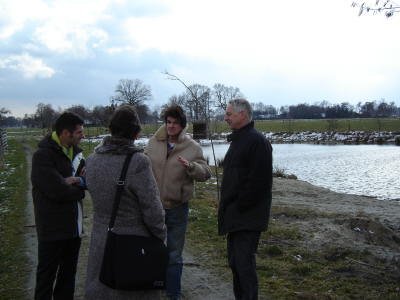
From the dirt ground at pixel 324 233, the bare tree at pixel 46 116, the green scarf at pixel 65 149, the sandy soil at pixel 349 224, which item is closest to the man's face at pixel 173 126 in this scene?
the green scarf at pixel 65 149

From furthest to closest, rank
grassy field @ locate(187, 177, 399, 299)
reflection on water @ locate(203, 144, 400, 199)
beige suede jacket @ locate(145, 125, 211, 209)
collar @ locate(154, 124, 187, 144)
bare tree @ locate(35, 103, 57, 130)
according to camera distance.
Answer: bare tree @ locate(35, 103, 57, 130) < reflection on water @ locate(203, 144, 400, 199) < grassy field @ locate(187, 177, 399, 299) < collar @ locate(154, 124, 187, 144) < beige suede jacket @ locate(145, 125, 211, 209)

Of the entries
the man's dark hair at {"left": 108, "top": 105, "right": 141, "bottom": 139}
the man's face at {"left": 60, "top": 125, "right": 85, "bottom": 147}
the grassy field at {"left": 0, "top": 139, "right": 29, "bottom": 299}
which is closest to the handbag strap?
the man's dark hair at {"left": 108, "top": 105, "right": 141, "bottom": 139}

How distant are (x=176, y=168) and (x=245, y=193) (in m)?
0.79

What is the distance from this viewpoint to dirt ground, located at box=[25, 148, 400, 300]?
5.87 meters

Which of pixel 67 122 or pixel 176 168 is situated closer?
pixel 67 122

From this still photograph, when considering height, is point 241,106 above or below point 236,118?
above

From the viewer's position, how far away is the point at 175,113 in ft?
15.3

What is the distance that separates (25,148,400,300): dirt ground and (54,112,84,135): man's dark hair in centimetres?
229

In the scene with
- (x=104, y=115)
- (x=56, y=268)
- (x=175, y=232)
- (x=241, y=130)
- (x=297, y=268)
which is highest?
(x=104, y=115)

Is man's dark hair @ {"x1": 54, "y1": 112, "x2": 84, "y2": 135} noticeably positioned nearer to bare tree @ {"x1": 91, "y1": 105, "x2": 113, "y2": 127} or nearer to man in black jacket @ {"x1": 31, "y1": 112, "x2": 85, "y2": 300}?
man in black jacket @ {"x1": 31, "y1": 112, "x2": 85, "y2": 300}

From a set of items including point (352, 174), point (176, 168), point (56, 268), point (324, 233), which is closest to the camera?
point (56, 268)

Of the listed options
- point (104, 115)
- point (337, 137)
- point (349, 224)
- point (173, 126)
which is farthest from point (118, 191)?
point (337, 137)

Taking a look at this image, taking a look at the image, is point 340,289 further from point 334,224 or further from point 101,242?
point 334,224

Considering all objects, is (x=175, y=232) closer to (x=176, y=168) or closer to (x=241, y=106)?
(x=176, y=168)
